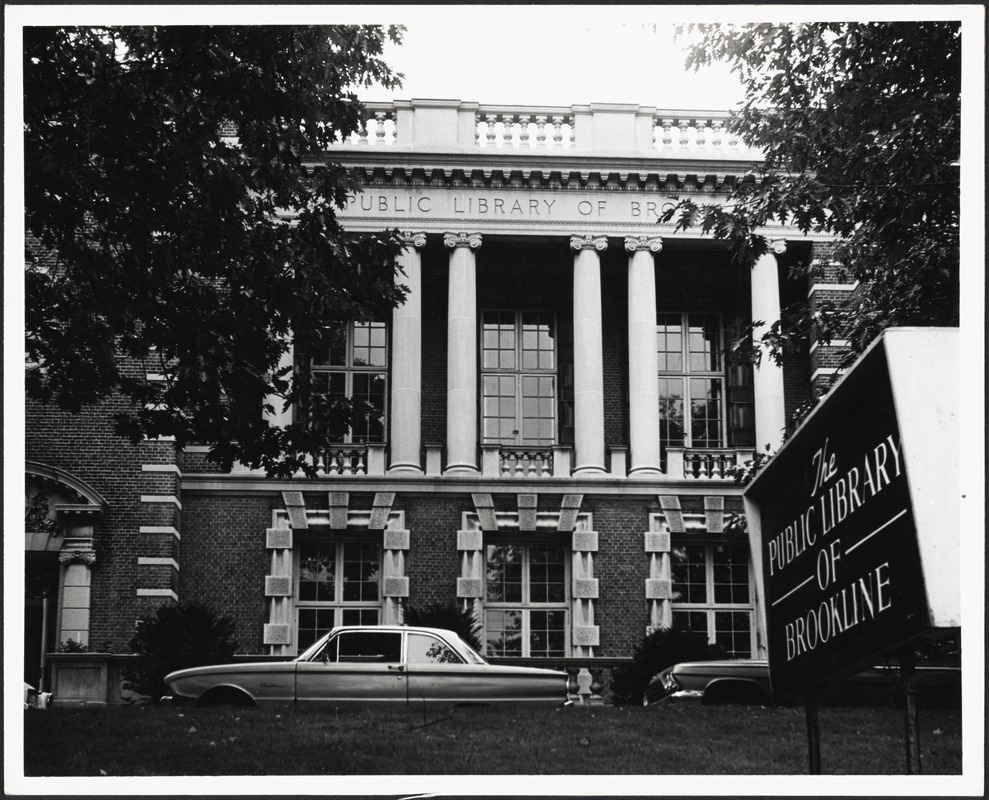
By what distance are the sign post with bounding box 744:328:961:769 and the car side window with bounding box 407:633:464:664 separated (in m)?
12.7

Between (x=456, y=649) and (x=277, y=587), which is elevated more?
(x=277, y=587)

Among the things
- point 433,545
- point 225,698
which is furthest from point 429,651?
point 433,545

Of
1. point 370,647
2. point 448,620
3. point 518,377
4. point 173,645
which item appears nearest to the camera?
point 370,647

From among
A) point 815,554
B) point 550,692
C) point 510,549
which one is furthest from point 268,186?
point 510,549

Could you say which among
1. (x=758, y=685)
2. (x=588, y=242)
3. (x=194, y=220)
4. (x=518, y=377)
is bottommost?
(x=758, y=685)

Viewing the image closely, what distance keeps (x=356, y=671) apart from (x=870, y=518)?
548 inches

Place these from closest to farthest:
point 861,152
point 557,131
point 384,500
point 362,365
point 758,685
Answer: point 861,152 → point 758,685 → point 384,500 → point 557,131 → point 362,365

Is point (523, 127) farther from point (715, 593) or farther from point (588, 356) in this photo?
point (715, 593)

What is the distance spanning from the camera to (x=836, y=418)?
446 centimetres

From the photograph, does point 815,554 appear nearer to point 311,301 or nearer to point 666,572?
point 311,301

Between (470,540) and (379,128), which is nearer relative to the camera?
(470,540)

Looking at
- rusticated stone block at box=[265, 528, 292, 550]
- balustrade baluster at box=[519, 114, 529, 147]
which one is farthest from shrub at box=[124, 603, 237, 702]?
balustrade baluster at box=[519, 114, 529, 147]

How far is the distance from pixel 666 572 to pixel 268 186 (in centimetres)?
1436

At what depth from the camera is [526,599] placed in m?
26.1
